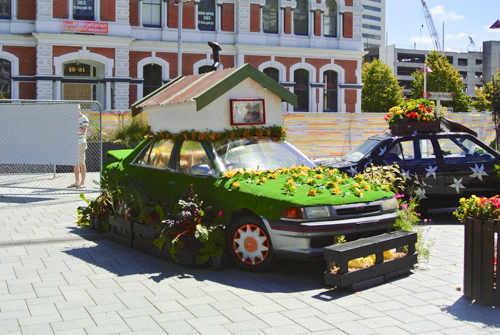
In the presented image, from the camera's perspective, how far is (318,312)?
5.23m

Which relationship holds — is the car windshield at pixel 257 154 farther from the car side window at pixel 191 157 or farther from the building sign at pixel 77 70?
the building sign at pixel 77 70

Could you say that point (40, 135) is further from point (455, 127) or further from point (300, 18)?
point (300, 18)

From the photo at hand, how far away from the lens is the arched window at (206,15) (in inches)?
1314

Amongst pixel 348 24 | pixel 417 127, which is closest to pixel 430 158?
pixel 417 127

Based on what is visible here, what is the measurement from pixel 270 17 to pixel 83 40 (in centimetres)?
1206

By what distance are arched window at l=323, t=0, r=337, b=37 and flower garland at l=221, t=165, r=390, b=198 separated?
30888mm

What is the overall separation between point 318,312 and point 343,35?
33736 millimetres

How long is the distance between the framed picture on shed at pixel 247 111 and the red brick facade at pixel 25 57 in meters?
25.8

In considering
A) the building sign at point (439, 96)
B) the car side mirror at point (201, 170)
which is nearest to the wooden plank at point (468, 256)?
the car side mirror at point (201, 170)

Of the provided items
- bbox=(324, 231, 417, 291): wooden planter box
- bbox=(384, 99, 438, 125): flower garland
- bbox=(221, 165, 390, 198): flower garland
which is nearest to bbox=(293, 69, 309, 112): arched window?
bbox=(384, 99, 438, 125): flower garland

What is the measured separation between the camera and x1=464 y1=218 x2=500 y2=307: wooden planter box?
17.6ft

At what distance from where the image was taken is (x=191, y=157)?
766 cm

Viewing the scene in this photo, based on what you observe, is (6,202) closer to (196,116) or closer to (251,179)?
(196,116)

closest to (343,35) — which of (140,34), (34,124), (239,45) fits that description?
(239,45)
